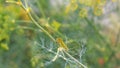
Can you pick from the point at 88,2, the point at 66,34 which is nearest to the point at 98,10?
the point at 88,2

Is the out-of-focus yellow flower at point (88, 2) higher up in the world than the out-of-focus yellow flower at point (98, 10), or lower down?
higher up

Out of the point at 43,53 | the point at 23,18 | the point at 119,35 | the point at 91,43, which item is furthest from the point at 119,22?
the point at 43,53

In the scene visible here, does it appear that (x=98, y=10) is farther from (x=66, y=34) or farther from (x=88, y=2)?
(x=66, y=34)

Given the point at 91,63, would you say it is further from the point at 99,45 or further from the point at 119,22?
the point at 119,22

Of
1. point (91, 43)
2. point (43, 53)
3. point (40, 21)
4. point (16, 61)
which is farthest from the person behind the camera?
point (16, 61)

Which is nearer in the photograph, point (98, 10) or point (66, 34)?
point (98, 10)

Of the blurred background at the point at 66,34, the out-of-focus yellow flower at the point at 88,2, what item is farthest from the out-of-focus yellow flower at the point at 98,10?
the blurred background at the point at 66,34

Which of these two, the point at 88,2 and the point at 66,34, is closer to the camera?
the point at 88,2

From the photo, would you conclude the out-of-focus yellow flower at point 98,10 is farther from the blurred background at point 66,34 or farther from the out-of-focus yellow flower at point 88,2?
the blurred background at point 66,34

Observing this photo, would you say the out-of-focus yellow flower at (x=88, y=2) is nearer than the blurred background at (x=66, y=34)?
Yes

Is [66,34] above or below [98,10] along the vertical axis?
below

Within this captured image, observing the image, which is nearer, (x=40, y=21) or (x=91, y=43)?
(x=40, y=21)
